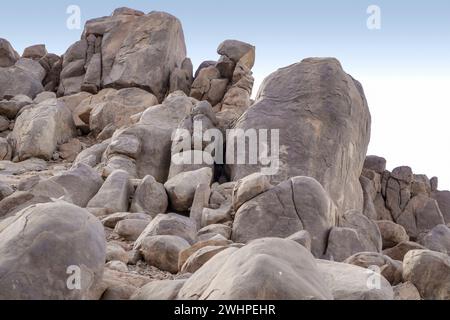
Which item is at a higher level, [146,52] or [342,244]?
[146,52]

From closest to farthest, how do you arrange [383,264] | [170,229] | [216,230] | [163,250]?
[163,250] < [383,264] < [170,229] < [216,230]

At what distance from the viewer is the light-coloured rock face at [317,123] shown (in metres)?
20.0

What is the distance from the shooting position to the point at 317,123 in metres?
20.8

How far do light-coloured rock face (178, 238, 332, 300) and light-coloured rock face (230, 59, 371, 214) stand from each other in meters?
13.3

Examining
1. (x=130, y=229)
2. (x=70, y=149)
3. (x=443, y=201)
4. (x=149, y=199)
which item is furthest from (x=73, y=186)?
(x=443, y=201)

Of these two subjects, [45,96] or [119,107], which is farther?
[45,96]

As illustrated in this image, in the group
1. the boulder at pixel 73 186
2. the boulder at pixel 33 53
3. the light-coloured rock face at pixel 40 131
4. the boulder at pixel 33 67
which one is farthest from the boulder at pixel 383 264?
the boulder at pixel 33 53

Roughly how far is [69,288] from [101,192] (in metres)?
11.9

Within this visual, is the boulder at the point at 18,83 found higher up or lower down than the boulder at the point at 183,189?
higher up

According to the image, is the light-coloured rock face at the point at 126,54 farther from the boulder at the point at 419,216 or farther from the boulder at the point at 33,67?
the boulder at the point at 419,216

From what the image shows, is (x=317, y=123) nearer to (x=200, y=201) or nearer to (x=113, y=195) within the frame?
(x=200, y=201)

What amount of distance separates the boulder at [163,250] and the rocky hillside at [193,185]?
33 mm

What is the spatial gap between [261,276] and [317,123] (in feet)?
53.5
